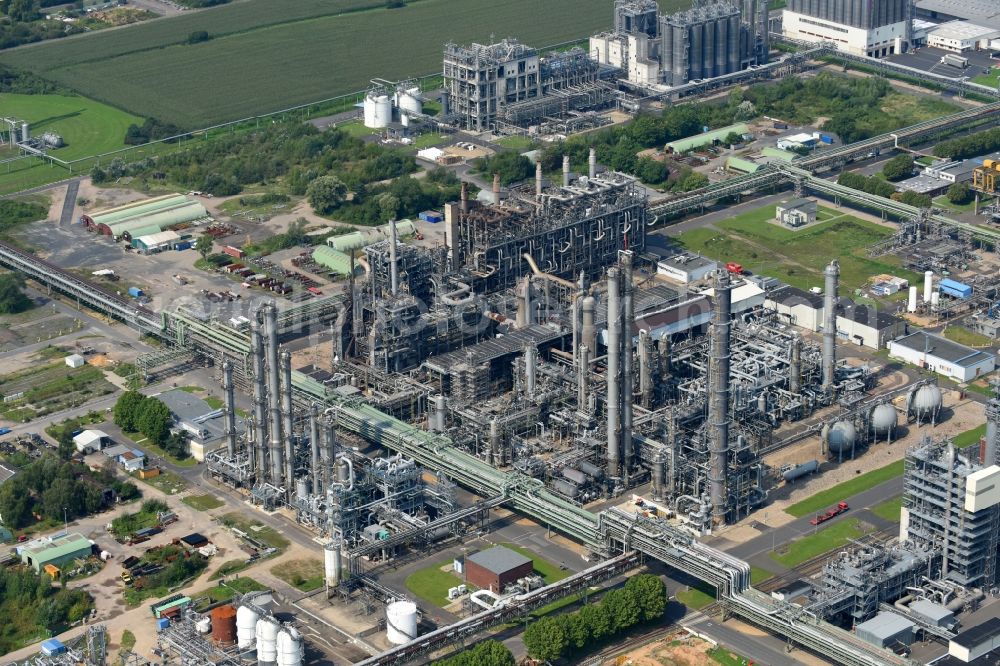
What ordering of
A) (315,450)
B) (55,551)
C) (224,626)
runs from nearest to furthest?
(224,626) → (55,551) → (315,450)

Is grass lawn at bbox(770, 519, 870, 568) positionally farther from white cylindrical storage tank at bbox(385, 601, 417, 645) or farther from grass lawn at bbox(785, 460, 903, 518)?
white cylindrical storage tank at bbox(385, 601, 417, 645)

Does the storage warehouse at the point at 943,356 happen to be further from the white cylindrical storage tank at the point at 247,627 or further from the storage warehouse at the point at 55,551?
the storage warehouse at the point at 55,551

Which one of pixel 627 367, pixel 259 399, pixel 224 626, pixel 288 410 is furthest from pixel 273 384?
pixel 627 367

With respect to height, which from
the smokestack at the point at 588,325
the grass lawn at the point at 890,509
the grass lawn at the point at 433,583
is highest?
the smokestack at the point at 588,325

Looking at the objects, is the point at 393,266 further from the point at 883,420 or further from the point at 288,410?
the point at 883,420

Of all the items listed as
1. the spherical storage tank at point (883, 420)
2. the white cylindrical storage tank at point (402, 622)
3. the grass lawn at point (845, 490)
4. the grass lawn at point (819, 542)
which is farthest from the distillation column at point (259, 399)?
the spherical storage tank at point (883, 420)

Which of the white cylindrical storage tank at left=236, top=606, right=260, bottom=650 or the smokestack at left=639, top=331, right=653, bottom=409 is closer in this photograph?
the white cylindrical storage tank at left=236, top=606, right=260, bottom=650

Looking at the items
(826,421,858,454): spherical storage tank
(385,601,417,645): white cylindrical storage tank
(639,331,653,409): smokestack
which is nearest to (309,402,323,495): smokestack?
(385,601,417,645): white cylindrical storage tank
